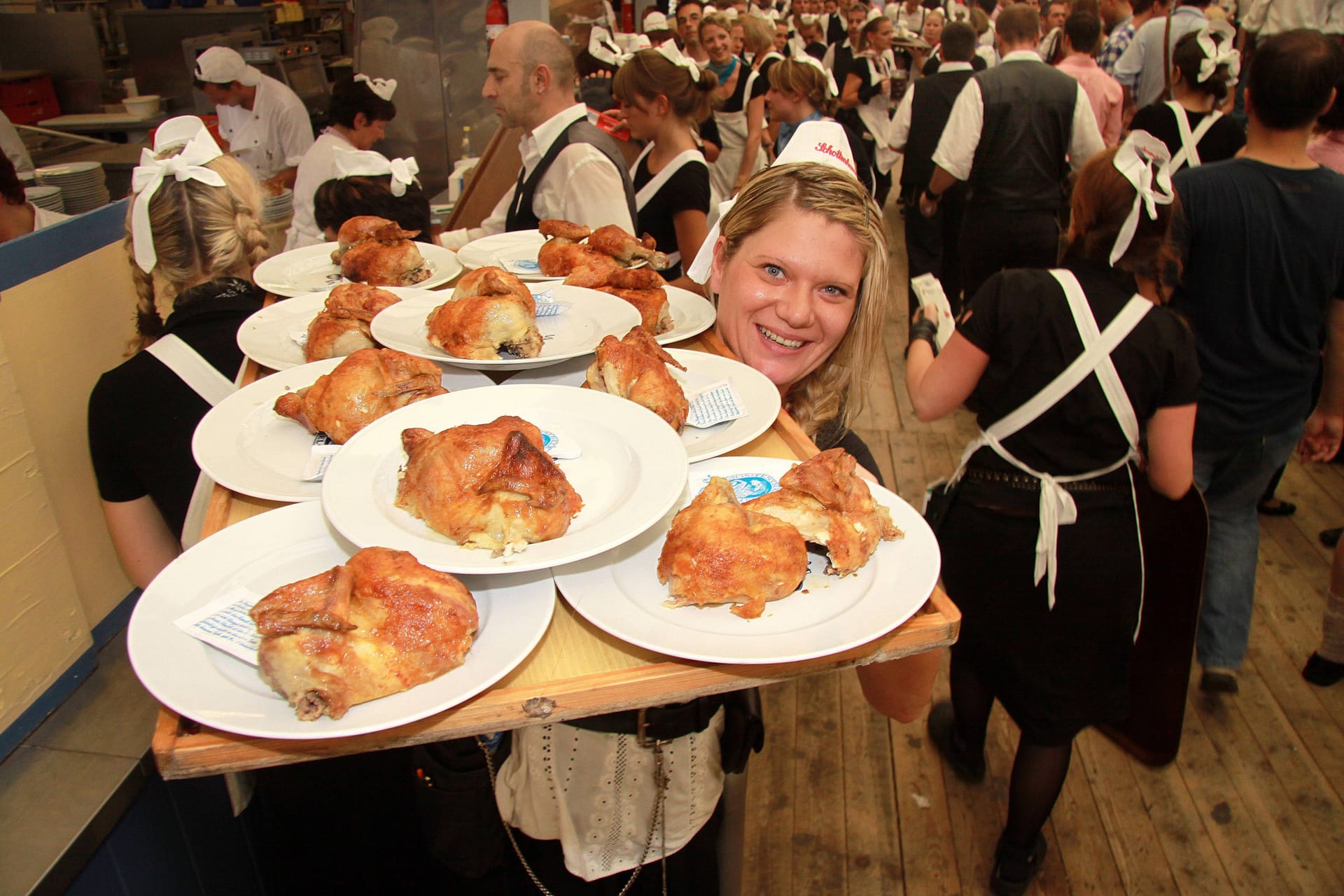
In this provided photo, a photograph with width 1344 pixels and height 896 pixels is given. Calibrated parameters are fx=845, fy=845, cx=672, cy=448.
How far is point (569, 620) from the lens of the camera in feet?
3.28

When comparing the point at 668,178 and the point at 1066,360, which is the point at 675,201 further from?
the point at 1066,360

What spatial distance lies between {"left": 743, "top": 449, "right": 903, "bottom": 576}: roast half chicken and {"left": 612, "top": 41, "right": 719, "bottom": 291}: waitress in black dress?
2970 millimetres

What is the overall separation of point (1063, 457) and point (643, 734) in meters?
1.48

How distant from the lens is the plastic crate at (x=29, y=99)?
22.0ft

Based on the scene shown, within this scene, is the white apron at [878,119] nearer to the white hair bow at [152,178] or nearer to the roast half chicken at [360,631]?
the white hair bow at [152,178]

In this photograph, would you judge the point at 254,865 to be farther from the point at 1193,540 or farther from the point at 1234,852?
the point at 1234,852

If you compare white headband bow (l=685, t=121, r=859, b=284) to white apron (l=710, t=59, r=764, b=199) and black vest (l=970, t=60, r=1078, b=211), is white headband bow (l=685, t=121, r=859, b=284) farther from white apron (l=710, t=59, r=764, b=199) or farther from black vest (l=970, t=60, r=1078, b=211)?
white apron (l=710, t=59, r=764, b=199)

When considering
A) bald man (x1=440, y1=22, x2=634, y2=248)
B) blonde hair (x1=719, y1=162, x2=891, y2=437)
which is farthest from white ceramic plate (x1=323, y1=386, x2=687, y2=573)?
bald man (x1=440, y1=22, x2=634, y2=248)

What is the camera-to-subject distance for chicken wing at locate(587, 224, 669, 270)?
204cm

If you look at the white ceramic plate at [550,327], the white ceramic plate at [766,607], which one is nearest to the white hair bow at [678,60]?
the white ceramic plate at [550,327]

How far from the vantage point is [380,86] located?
486cm

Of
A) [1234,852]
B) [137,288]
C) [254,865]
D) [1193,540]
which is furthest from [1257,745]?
[137,288]

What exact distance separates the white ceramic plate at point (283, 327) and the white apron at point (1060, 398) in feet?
4.99

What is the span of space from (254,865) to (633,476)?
166 cm
